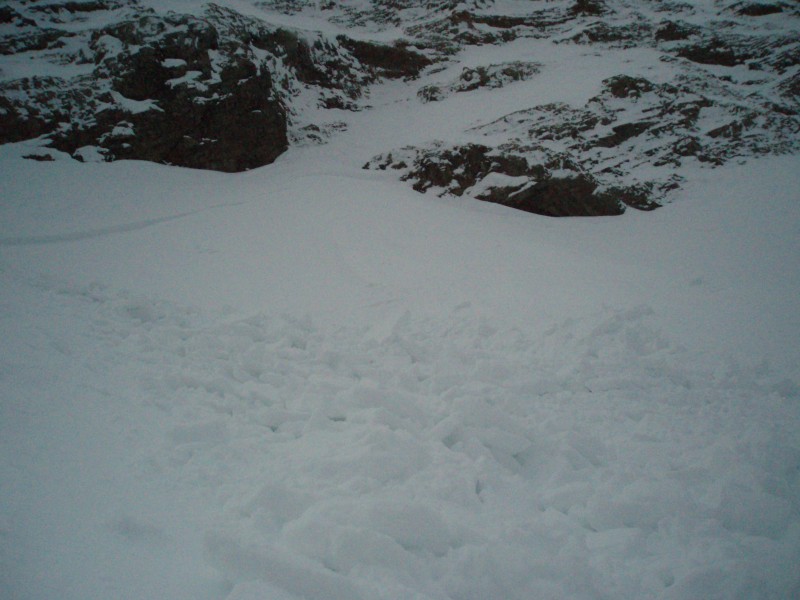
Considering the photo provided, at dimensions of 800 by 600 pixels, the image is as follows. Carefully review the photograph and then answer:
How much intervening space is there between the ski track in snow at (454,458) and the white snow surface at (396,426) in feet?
0.05

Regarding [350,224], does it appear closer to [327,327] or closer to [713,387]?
[327,327]

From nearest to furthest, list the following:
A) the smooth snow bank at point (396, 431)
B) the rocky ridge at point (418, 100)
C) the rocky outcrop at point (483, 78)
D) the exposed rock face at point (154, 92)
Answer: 1. the smooth snow bank at point (396, 431)
2. the rocky ridge at point (418, 100)
3. the exposed rock face at point (154, 92)
4. the rocky outcrop at point (483, 78)

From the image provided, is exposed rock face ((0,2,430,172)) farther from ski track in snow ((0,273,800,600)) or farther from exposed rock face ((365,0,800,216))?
ski track in snow ((0,273,800,600))

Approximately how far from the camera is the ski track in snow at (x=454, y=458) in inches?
75.3

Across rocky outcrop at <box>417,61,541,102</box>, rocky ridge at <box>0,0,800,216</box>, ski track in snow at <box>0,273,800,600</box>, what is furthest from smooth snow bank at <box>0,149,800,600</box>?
rocky outcrop at <box>417,61,541,102</box>

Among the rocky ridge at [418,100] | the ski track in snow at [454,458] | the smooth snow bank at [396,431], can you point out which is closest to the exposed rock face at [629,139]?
the rocky ridge at [418,100]

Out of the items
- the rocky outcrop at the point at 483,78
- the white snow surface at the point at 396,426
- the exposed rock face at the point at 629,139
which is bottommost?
the white snow surface at the point at 396,426

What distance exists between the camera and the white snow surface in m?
1.88

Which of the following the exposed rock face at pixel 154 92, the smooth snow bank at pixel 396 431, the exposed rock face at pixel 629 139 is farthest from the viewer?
the exposed rock face at pixel 154 92

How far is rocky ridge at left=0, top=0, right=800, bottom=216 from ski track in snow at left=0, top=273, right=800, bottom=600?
9104mm

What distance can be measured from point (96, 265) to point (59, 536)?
690cm

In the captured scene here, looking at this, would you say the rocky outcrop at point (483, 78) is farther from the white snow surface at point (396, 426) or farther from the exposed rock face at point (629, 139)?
the white snow surface at point (396, 426)

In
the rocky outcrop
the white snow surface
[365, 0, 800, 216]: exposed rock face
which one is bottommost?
the white snow surface

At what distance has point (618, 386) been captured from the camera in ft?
12.4
